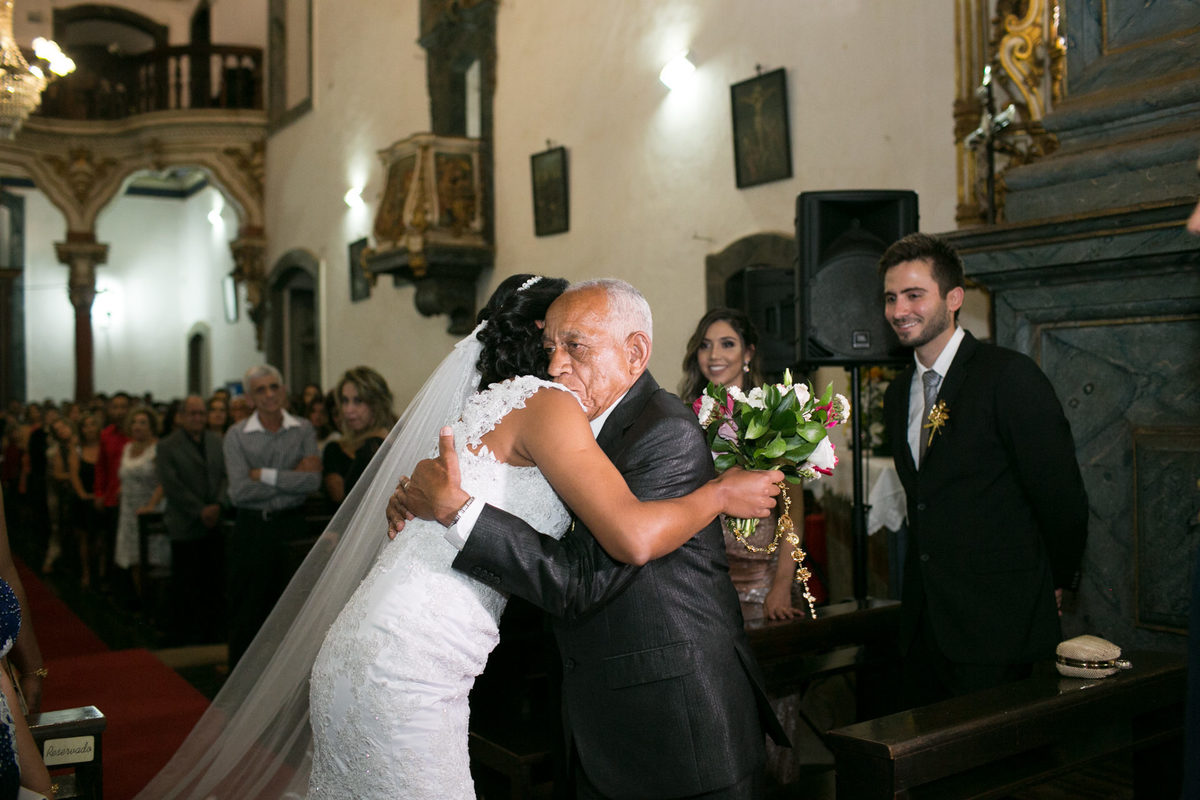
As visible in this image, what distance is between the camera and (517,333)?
92.5 inches

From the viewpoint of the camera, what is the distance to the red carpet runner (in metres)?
4.22

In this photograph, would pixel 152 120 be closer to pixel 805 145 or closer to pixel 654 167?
pixel 654 167

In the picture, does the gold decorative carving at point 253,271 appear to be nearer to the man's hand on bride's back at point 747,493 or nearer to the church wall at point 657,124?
the church wall at point 657,124

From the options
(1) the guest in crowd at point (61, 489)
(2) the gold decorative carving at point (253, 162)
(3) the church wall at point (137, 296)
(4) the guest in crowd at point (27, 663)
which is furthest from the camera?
(3) the church wall at point (137, 296)

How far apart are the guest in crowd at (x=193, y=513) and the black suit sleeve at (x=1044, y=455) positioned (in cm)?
552

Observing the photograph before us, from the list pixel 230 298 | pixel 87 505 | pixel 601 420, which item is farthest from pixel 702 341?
pixel 230 298

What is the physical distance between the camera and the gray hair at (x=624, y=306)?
2.12 m

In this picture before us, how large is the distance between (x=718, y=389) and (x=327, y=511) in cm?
420

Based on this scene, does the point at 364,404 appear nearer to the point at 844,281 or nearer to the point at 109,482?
the point at 844,281

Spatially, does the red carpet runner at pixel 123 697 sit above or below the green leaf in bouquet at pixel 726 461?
below

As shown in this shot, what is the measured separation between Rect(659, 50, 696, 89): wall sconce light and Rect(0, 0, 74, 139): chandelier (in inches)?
195

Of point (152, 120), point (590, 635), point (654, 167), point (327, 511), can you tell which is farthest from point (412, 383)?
point (590, 635)

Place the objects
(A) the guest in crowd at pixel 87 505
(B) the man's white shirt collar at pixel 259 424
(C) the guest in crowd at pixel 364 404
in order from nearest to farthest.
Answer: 1. (C) the guest in crowd at pixel 364 404
2. (B) the man's white shirt collar at pixel 259 424
3. (A) the guest in crowd at pixel 87 505

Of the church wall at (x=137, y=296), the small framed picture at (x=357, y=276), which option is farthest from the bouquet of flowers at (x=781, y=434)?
the church wall at (x=137, y=296)
